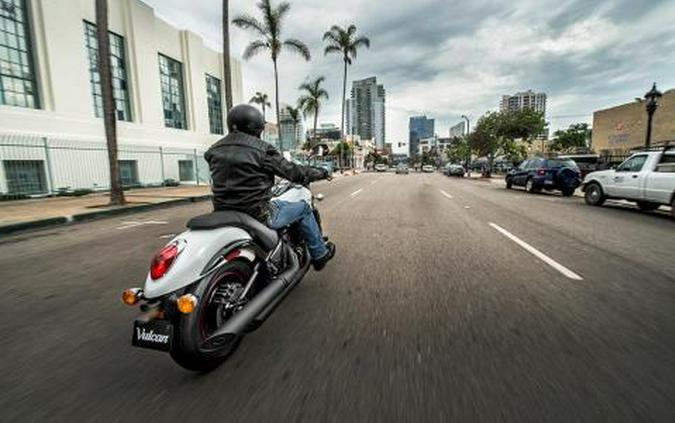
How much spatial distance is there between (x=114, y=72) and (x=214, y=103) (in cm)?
1047

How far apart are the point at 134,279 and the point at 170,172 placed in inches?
866

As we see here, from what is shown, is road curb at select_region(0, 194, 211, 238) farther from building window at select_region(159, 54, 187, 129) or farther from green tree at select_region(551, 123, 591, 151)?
green tree at select_region(551, 123, 591, 151)

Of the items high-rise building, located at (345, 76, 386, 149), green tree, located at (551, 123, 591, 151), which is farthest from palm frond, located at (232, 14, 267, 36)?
high-rise building, located at (345, 76, 386, 149)

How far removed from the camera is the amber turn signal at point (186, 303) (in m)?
2.00

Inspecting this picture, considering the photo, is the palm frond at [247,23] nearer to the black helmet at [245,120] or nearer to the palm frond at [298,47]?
the palm frond at [298,47]

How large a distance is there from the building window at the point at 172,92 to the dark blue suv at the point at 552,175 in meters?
24.5

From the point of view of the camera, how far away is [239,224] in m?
2.59

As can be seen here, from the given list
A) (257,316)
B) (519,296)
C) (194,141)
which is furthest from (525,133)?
(257,316)

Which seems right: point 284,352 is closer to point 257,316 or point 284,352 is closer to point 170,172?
point 257,316

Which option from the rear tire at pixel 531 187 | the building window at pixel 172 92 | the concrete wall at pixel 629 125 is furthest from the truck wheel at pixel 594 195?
the concrete wall at pixel 629 125

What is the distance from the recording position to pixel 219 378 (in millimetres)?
2219

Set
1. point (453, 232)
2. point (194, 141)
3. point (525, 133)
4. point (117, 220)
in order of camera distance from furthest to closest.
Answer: point (525, 133), point (194, 141), point (117, 220), point (453, 232)

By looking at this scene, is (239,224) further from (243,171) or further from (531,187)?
(531,187)

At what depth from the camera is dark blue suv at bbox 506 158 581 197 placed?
1506 cm
